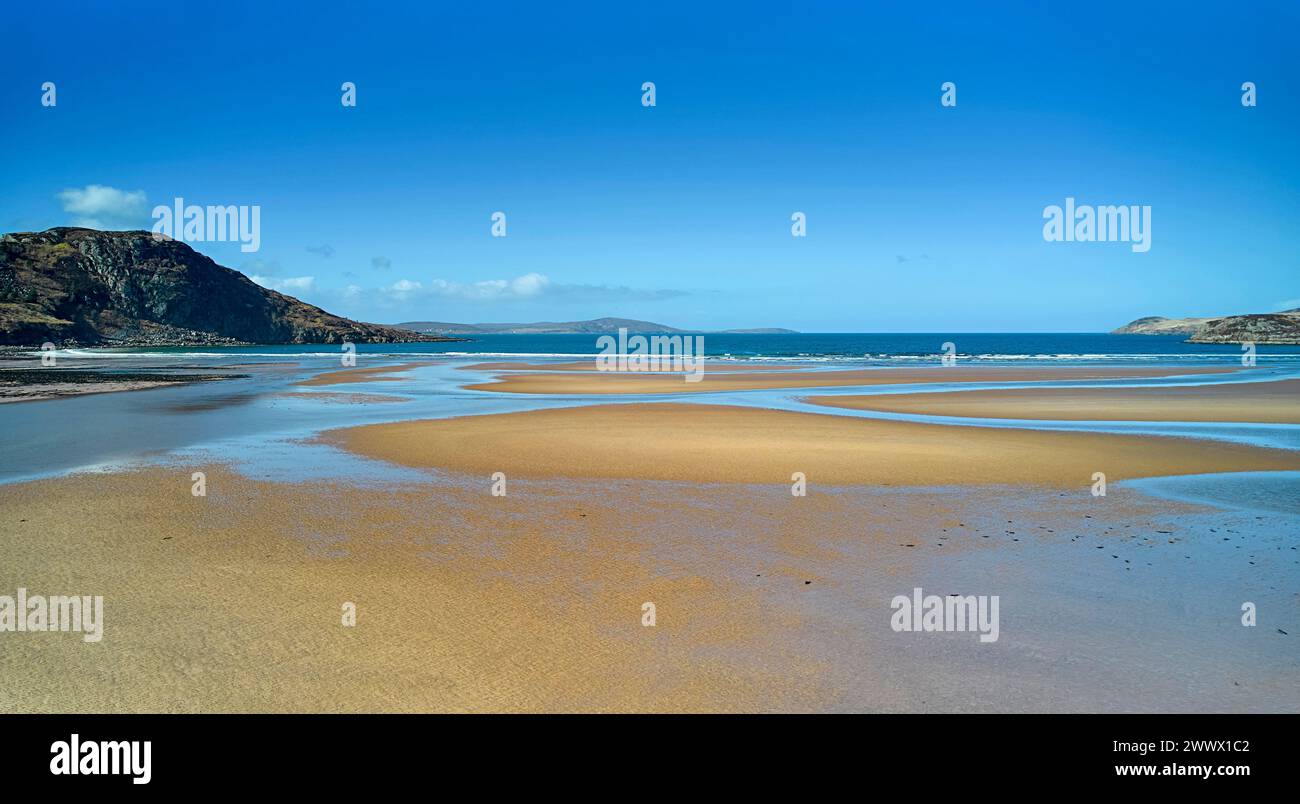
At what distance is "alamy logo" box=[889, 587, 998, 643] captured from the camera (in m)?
6.58

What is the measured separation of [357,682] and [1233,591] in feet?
27.0

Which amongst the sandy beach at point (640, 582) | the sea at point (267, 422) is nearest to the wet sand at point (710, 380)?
the sea at point (267, 422)

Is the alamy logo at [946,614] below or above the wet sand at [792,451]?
below

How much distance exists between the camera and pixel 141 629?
6.52 m

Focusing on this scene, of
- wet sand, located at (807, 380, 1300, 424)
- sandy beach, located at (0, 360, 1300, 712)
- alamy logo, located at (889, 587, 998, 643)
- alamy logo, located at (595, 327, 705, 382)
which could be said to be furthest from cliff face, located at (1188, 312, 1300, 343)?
alamy logo, located at (889, 587, 998, 643)

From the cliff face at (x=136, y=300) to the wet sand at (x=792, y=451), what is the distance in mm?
100107

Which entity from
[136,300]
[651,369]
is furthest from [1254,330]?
[136,300]

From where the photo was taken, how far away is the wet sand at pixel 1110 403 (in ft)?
79.7

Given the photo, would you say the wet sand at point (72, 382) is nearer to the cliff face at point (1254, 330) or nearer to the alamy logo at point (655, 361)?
the alamy logo at point (655, 361)
